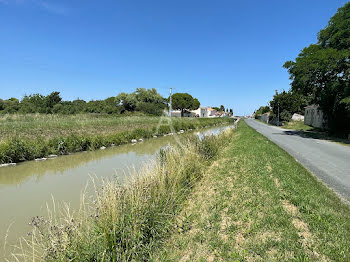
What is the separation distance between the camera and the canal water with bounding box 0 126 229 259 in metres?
4.44

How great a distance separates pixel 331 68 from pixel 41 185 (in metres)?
20.4

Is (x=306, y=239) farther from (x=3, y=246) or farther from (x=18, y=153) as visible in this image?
(x=18, y=153)

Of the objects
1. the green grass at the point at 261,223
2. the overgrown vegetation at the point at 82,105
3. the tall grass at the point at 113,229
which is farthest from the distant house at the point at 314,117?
the overgrown vegetation at the point at 82,105

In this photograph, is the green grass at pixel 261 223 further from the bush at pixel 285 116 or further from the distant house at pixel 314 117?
the bush at pixel 285 116

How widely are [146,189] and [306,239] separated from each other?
108 inches

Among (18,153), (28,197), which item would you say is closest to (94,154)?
(18,153)

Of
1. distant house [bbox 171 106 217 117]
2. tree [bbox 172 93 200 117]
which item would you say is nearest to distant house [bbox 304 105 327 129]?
tree [bbox 172 93 200 117]

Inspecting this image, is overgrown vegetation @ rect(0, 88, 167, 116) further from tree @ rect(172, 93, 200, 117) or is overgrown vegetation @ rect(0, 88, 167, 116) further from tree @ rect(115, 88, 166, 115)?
tree @ rect(172, 93, 200, 117)

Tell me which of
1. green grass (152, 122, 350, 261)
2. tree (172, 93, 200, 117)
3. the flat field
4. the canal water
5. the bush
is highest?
tree (172, 93, 200, 117)

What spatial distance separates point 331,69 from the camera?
52.6 ft

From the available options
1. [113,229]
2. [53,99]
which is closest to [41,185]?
[113,229]

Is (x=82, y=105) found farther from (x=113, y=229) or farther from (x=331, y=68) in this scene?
(x=113, y=229)

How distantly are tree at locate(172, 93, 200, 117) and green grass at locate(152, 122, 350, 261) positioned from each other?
83014 millimetres

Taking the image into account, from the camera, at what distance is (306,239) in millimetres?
3152
